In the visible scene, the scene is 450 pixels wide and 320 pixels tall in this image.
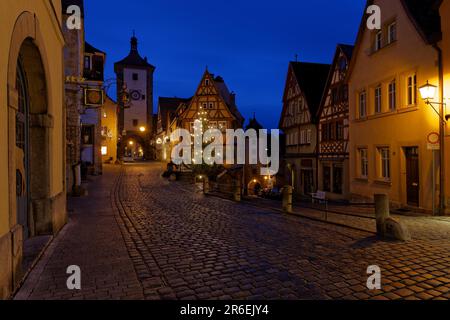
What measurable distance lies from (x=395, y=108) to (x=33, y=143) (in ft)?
42.7

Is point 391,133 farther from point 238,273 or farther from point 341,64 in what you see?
point 238,273

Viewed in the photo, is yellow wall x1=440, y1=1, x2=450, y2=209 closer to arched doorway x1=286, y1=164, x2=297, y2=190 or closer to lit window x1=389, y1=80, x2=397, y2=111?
lit window x1=389, y1=80, x2=397, y2=111

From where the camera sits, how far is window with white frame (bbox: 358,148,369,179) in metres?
16.6

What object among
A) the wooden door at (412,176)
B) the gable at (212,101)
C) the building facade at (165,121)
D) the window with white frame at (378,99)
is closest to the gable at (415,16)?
the window with white frame at (378,99)

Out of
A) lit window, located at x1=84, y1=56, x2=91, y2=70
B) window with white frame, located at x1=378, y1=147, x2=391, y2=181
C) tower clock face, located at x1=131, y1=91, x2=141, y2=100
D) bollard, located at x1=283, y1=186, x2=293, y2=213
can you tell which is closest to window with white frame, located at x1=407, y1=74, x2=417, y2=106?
window with white frame, located at x1=378, y1=147, x2=391, y2=181

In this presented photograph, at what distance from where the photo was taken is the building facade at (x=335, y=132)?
20.0m

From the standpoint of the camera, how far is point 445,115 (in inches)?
434

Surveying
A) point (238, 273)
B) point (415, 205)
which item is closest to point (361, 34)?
point (415, 205)

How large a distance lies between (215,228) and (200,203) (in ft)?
16.7

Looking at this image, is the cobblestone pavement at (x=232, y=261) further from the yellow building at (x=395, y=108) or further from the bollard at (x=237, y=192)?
the yellow building at (x=395, y=108)

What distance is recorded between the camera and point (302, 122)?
82.7ft

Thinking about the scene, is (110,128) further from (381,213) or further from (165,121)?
(381,213)

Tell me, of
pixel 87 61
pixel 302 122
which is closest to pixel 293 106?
pixel 302 122

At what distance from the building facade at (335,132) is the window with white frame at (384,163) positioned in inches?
177
